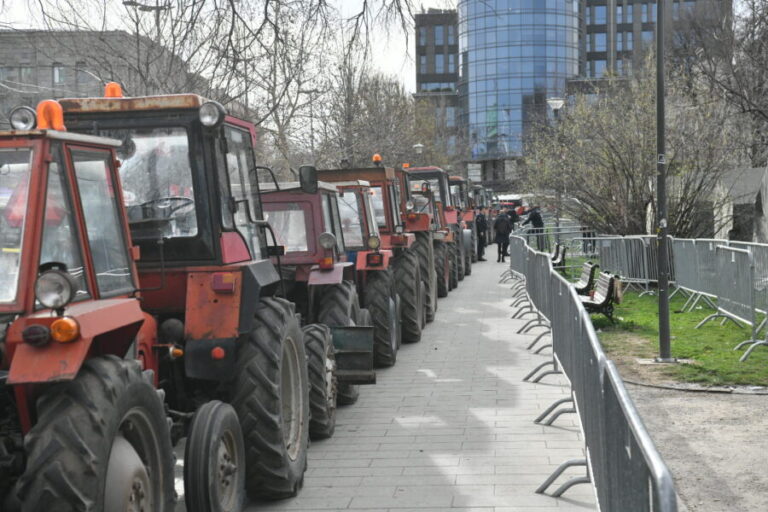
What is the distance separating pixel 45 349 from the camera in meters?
3.90

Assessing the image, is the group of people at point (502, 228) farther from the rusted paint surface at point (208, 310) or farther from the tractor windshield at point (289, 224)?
the rusted paint surface at point (208, 310)

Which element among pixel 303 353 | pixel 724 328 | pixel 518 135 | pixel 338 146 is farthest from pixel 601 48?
pixel 303 353

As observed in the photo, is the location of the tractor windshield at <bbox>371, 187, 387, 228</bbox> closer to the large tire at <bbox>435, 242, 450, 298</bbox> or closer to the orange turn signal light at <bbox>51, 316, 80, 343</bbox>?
the large tire at <bbox>435, 242, 450, 298</bbox>

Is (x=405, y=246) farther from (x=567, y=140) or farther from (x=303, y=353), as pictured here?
(x=567, y=140)

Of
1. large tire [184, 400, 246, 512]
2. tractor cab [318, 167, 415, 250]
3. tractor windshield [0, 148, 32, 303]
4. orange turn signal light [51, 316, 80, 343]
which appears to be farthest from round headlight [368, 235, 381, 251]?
orange turn signal light [51, 316, 80, 343]

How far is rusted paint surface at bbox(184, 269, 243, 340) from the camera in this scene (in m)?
5.97

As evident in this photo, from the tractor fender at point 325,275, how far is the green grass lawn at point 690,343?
12.7ft

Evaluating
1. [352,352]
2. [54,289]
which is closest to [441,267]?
[352,352]

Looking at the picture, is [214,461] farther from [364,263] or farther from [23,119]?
[364,263]

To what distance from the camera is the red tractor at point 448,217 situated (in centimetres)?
2216

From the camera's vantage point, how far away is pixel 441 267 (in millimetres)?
19797

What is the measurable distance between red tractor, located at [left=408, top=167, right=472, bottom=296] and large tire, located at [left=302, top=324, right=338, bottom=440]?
1306 centimetres

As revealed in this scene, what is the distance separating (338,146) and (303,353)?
815 inches

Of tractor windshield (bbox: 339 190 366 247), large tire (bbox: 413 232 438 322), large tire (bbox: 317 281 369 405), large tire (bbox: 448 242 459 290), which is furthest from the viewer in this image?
large tire (bbox: 448 242 459 290)
